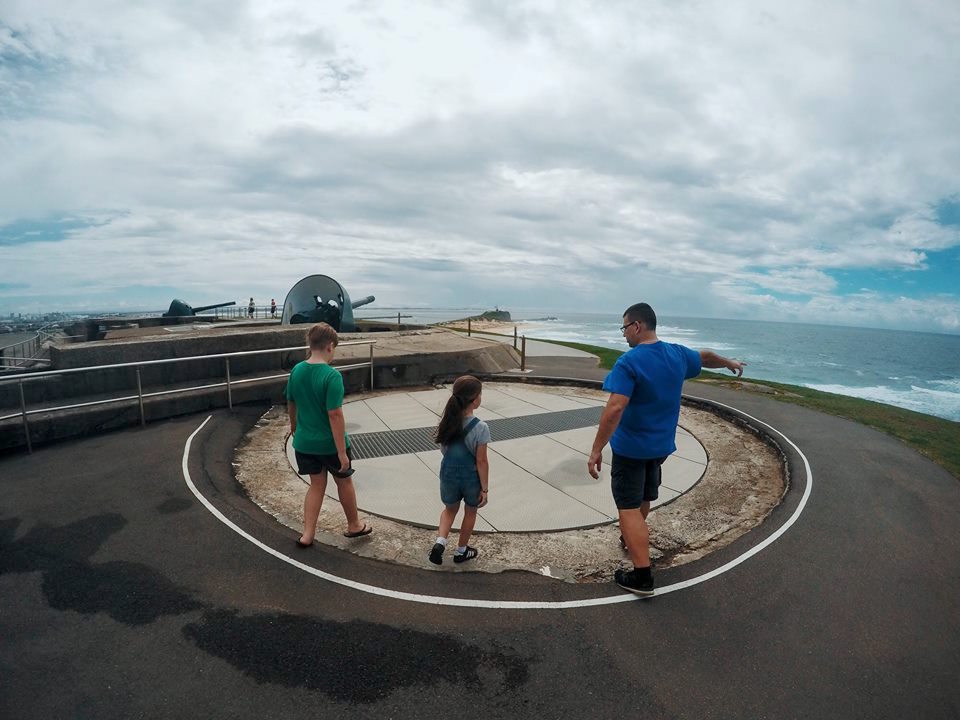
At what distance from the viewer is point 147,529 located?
163 inches

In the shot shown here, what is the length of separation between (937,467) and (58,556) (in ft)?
33.5

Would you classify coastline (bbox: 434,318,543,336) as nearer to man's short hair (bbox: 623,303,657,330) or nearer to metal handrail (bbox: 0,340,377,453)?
metal handrail (bbox: 0,340,377,453)

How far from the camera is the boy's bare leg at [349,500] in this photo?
3982 millimetres

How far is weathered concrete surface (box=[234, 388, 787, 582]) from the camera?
12.9 feet

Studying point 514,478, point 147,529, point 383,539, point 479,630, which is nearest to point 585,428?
point 514,478

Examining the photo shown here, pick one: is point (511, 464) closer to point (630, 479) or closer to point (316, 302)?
Answer: point (630, 479)

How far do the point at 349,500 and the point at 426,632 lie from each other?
1.46 m

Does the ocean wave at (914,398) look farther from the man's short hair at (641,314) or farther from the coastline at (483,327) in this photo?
the man's short hair at (641,314)

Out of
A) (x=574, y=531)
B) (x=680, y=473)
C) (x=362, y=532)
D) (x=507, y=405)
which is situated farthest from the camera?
(x=507, y=405)

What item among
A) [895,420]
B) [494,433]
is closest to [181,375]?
[494,433]

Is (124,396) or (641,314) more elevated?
(641,314)

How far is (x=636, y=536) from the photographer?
352 cm

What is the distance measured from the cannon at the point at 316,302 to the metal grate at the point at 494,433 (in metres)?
11.8

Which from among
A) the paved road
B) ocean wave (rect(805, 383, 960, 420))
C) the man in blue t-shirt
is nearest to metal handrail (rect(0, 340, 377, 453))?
the paved road
